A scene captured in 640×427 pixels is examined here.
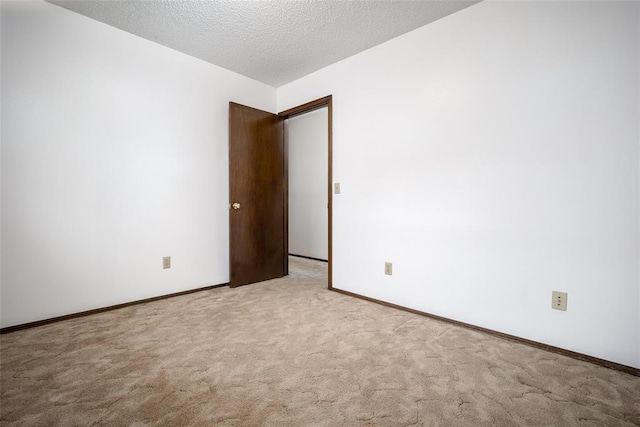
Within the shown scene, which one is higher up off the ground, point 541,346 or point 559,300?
point 559,300

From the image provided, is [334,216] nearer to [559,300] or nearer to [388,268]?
[388,268]

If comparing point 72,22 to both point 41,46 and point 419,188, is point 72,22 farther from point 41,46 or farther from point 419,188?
point 419,188

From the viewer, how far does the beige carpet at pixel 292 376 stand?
1.27 meters

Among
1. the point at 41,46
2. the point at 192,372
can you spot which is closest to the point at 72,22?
the point at 41,46

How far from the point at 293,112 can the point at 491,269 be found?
2706mm

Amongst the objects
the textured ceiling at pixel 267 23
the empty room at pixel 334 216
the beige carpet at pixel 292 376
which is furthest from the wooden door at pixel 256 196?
the beige carpet at pixel 292 376

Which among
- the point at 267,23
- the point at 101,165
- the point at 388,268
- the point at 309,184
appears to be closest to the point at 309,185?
the point at 309,184

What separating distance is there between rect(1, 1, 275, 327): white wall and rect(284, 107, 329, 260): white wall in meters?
2.03

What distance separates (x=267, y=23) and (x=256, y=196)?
1756 mm

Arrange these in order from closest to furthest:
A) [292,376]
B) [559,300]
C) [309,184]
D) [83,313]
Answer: [292,376] → [559,300] → [83,313] → [309,184]

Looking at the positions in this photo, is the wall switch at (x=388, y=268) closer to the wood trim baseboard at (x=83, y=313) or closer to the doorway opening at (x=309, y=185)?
the wood trim baseboard at (x=83, y=313)

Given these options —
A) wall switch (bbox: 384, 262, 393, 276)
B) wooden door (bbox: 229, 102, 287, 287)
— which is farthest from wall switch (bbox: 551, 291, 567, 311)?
wooden door (bbox: 229, 102, 287, 287)

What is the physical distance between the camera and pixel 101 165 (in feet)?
8.21

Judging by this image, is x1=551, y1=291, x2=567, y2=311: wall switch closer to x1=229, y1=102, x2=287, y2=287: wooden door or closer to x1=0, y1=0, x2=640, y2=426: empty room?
x1=0, y1=0, x2=640, y2=426: empty room
